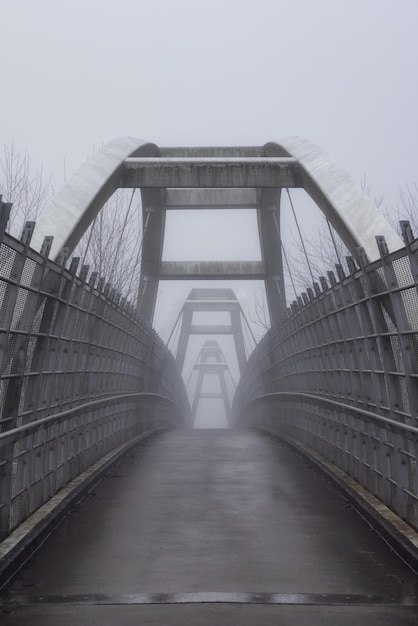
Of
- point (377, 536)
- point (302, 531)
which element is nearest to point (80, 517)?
point (302, 531)

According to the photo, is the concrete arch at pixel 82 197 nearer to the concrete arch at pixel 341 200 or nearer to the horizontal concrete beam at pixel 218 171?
the horizontal concrete beam at pixel 218 171

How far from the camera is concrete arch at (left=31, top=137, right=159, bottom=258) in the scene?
17319mm

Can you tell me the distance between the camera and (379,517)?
320 inches

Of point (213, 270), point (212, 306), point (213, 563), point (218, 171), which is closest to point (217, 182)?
point (218, 171)

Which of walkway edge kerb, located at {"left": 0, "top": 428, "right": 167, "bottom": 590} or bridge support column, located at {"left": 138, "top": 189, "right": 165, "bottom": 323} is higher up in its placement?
bridge support column, located at {"left": 138, "top": 189, "right": 165, "bottom": 323}

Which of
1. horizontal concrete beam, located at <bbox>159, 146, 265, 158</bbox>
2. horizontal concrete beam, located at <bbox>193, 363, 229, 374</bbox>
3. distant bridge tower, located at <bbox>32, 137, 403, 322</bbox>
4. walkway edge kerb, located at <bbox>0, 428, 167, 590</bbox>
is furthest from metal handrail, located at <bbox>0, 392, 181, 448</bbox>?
horizontal concrete beam, located at <bbox>193, 363, 229, 374</bbox>

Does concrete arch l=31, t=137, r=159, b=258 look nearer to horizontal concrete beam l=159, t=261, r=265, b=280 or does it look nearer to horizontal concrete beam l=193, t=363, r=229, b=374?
horizontal concrete beam l=159, t=261, r=265, b=280

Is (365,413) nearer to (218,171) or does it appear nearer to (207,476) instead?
(207,476)

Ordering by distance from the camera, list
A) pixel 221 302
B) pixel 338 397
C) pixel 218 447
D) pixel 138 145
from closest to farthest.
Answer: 1. pixel 338 397
2. pixel 218 447
3. pixel 138 145
4. pixel 221 302

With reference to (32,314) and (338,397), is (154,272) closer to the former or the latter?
(338,397)

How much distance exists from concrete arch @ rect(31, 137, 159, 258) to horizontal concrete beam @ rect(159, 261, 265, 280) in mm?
12704

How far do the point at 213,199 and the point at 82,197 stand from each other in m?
12.7

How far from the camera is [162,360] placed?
2680 centimetres

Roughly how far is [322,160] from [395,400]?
1242 centimetres
